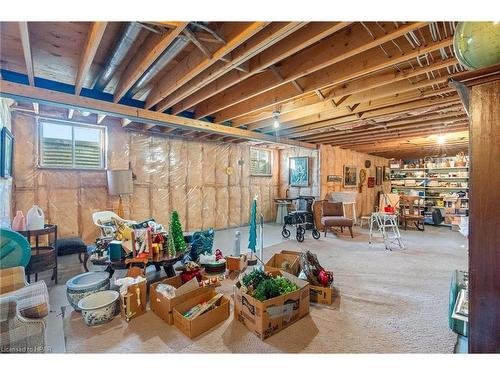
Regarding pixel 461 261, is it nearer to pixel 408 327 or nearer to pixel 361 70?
pixel 408 327

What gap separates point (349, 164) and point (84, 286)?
783 cm

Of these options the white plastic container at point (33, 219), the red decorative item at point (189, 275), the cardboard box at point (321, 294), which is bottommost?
the cardboard box at point (321, 294)

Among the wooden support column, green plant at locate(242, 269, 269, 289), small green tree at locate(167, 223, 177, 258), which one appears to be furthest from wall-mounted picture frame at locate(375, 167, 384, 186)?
the wooden support column

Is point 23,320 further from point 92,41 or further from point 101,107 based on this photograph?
point 101,107

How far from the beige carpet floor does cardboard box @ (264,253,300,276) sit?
0.54 meters

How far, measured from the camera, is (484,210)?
1.04 meters

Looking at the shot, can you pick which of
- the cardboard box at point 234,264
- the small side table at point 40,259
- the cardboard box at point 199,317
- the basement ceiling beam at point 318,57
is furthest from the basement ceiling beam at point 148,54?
the cardboard box at point 234,264

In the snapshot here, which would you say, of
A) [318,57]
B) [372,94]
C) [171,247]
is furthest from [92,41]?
[372,94]

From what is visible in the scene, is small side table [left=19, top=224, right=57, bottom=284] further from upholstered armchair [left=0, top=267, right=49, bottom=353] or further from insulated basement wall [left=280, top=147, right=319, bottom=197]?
insulated basement wall [left=280, top=147, right=319, bottom=197]

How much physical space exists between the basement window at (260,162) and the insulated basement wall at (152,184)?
0.19m

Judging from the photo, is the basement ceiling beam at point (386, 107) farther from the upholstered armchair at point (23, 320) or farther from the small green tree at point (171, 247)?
the upholstered armchair at point (23, 320)

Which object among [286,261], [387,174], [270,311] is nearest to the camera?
[270,311]

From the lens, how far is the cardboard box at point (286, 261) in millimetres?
2891

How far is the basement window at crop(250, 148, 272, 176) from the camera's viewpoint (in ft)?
24.6
